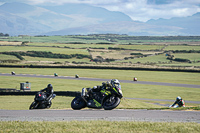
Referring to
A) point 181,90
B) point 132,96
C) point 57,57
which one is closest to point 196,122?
point 132,96

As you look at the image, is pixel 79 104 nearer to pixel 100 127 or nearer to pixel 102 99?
pixel 102 99

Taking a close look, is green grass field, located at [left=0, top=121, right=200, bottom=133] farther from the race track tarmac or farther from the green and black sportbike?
the green and black sportbike

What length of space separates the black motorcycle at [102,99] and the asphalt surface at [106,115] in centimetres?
88

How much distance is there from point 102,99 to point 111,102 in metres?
0.53

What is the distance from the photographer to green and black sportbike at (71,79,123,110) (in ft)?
55.7

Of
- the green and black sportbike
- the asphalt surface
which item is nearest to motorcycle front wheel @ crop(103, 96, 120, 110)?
the green and black sportbike

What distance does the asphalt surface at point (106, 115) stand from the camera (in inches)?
563

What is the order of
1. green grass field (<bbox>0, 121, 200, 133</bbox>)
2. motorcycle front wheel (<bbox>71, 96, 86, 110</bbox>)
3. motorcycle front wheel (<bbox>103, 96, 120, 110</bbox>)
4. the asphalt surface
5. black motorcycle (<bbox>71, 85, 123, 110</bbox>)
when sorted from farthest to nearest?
motorcycle front wheel (<bbox>71, 96, 86, 110</bbox>) < black motorcycle (<bbox>71, 85, 123, 110</bbox>) < motorcycle front wheel (<bbox>103, 96, 120, 110</bbox>) < the asphalt surface < green grass field (<bbox>0, 121, 200, 133</bbox>)

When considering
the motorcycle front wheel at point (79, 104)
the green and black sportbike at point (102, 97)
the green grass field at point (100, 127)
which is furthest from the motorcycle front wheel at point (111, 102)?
the green grass field at point (100, 127)

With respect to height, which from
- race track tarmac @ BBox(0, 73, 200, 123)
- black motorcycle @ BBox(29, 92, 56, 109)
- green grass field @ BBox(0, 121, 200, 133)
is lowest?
black motorcycle @ BBox(29, 92, 56, 109)

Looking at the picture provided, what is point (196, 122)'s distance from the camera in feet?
44.0

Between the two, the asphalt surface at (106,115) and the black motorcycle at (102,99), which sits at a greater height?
the black motorcycle at (102,99)

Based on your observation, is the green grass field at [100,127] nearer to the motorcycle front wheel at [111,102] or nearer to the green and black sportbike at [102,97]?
the motorcycle front wheel at [111,102]

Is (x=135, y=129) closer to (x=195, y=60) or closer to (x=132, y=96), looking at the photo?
(x=132, y=96)
